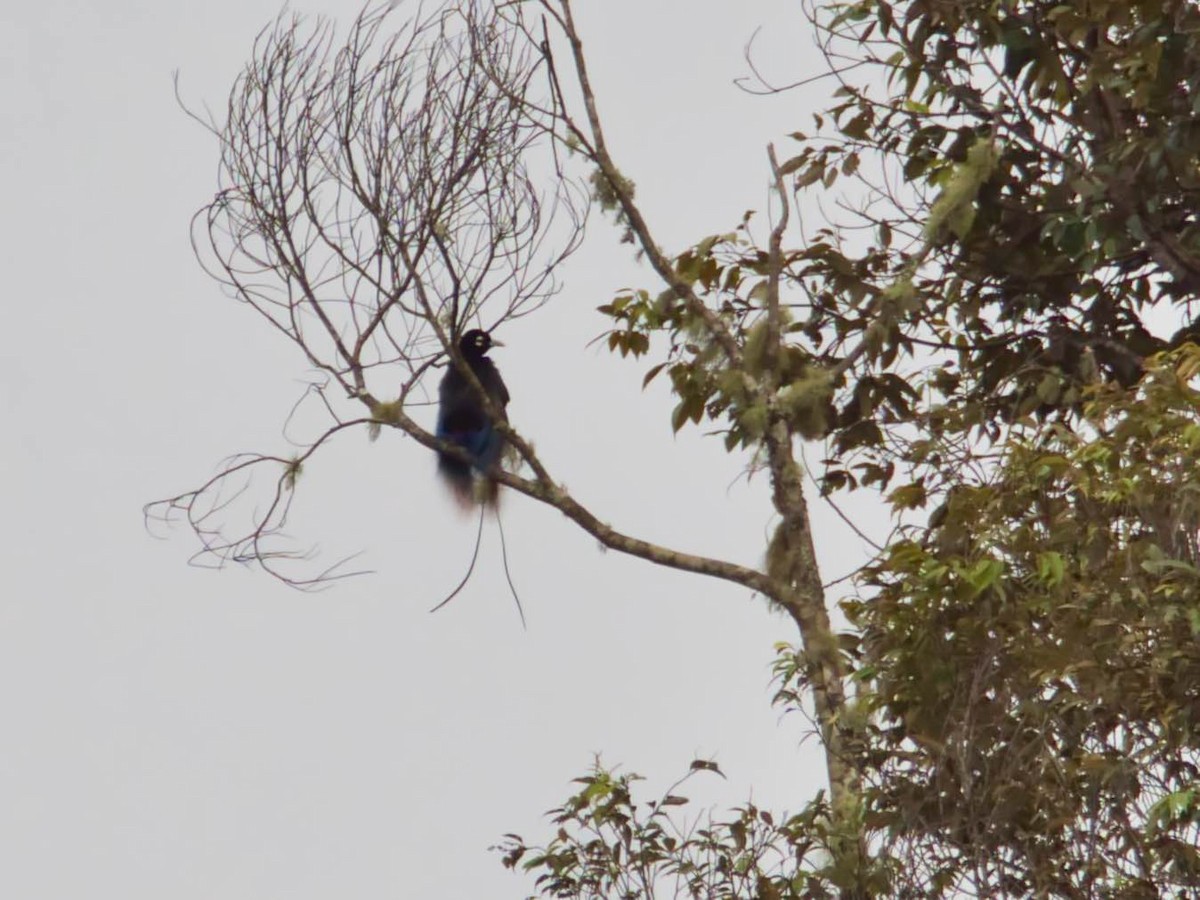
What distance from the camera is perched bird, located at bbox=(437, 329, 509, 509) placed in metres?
6.39

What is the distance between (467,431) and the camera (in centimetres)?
668

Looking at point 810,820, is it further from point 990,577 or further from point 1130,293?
point 1130,293

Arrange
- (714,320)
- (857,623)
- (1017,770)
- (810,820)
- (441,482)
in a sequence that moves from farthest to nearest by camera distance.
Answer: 1. (441,482)
2. (714,320)
3. (810,820)
4. (857,623)
5. (1017,770)

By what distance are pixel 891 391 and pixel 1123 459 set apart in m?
2.12

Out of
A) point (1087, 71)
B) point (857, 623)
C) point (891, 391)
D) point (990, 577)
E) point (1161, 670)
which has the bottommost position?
point (1161, 670)

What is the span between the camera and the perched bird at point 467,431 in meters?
6.39

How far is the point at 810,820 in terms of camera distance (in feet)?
16.9

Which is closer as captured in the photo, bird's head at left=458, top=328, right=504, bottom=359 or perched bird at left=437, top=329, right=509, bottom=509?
perched bird at left=437, top=329, right=509, bottom=509

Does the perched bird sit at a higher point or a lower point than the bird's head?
lower

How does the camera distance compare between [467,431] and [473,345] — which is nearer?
[467,431]

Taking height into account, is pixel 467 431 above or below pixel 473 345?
below

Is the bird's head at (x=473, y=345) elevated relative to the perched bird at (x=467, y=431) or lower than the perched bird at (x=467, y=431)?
elevated

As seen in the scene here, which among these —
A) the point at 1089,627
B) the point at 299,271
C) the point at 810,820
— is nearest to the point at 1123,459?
the point at 1089,627

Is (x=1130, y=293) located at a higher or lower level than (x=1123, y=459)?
higher
